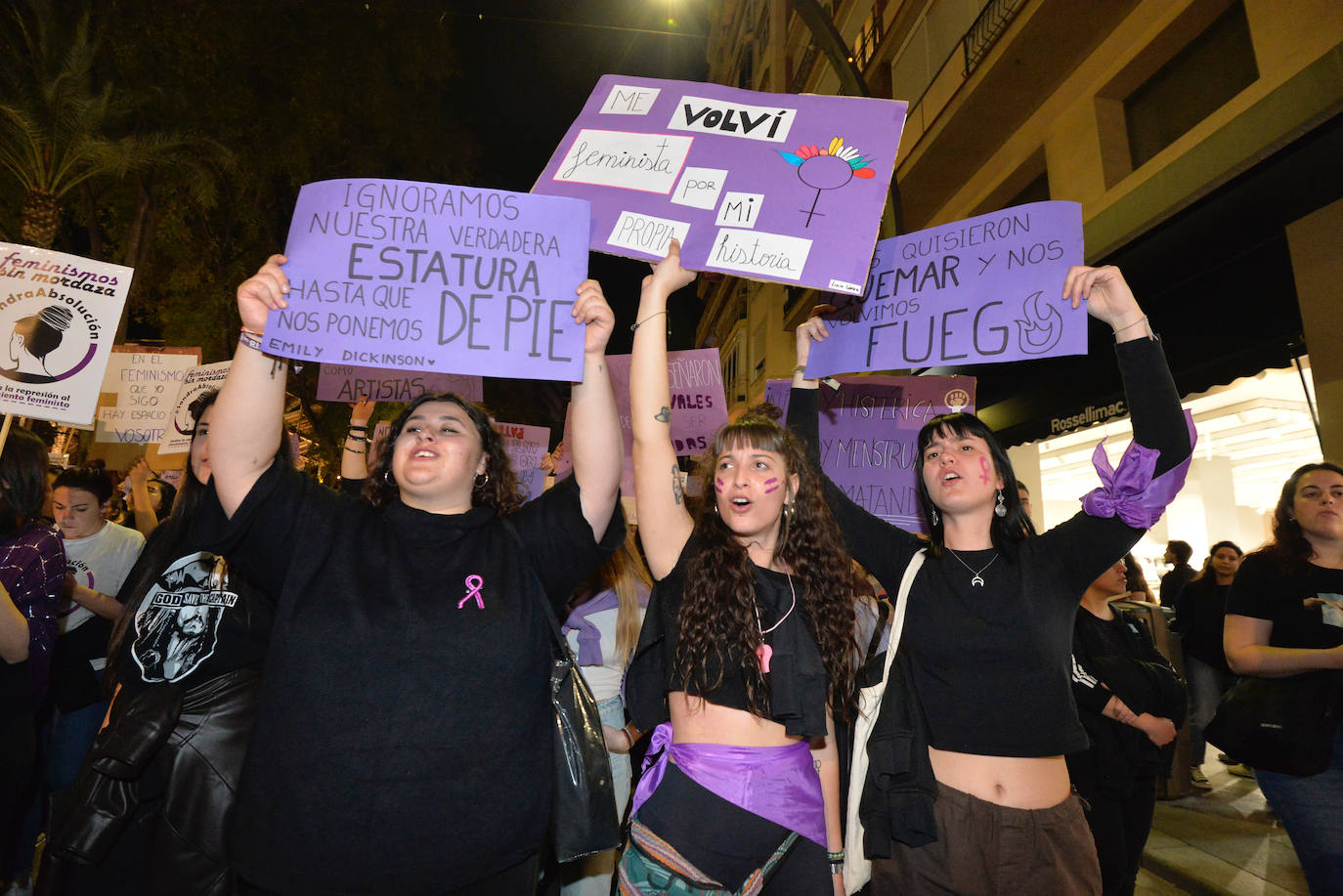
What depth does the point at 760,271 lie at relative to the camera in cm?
264

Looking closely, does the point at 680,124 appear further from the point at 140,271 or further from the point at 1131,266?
the point at 140,271

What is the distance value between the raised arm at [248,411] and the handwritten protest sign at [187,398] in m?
3.83

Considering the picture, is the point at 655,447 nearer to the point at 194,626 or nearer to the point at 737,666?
the point at 737,666

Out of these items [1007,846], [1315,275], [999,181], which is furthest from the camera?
[999,181]

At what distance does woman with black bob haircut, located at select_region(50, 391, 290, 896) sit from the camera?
2.35m

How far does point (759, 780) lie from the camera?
7.09ft

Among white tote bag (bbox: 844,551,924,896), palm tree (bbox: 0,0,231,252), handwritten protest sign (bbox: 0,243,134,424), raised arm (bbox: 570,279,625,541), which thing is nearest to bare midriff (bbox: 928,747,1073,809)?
white tote bag (bbox: 844,551,924,896)

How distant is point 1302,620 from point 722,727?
2.72 meters

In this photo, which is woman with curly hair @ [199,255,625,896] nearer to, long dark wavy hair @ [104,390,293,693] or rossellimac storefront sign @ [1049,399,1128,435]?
long dark wavy hair @ [104,390,293,693]

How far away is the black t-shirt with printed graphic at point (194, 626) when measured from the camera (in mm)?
2523

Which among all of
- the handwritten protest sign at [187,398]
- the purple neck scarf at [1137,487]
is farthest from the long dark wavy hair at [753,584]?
the handwritten protest sign at [187,398]

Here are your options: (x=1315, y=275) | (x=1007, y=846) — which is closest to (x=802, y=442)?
(x=1007, y=846)

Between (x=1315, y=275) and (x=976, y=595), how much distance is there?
4774mm

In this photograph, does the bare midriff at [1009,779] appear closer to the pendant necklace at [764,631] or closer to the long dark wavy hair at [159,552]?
the pendant necklace at [764,631]
